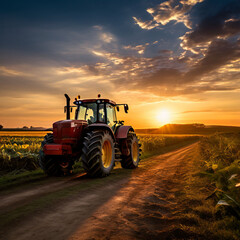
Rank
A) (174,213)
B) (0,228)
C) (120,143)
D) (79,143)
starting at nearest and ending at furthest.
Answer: (0,228)
(174,213)
(79,143)
(120,143)

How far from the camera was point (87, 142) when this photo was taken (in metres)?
7.46

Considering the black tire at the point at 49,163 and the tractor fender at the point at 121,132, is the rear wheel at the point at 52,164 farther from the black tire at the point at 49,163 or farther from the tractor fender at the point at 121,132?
the tractor fender at the point at 121,132

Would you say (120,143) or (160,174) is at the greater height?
(120,143)

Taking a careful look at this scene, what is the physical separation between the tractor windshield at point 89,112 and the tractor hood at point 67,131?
1.16 m

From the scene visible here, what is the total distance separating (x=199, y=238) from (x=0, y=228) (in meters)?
3.03

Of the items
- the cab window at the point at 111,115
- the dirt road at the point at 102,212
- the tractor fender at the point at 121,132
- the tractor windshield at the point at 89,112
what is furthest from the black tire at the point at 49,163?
the tractor fender at the point at 121,132

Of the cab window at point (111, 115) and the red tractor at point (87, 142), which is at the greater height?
the cab window at point (111, 115)

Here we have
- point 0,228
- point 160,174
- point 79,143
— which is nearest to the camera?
point 0,228

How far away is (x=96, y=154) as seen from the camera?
7344 mm

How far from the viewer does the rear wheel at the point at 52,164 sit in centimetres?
823

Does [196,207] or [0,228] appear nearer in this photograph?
[0,228]

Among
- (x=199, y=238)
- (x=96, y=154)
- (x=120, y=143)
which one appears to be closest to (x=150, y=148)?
(x=120, y=143)

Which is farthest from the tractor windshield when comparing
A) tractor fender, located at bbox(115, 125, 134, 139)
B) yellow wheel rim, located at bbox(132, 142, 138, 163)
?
yellow wheel rim, located at bbox(132, 142, 138, 163)

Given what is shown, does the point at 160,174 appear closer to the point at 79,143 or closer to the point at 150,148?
the point at 79,143
